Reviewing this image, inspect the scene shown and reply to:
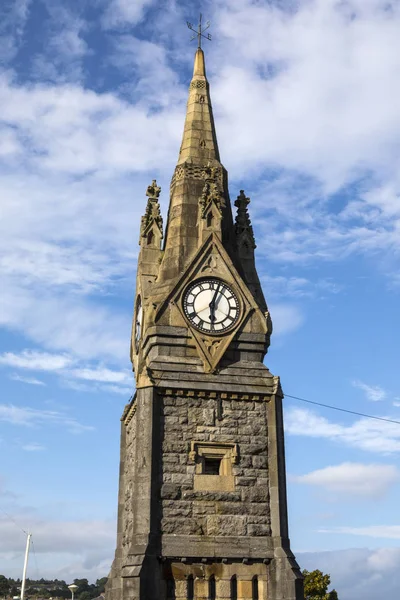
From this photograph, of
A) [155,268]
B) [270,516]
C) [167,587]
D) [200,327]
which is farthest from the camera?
[155,268]

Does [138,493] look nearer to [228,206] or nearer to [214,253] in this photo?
[214,253]

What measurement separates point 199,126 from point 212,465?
1280 centimetres

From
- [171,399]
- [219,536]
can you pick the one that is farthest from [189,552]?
[171,399]

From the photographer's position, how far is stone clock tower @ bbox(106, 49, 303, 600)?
2256cm

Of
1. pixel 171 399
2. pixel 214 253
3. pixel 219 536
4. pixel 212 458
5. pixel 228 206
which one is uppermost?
pixel 228 206

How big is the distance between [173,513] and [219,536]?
1.44 m

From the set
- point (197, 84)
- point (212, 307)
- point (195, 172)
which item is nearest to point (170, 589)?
point (212, 307)

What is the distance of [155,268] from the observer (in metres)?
27.8

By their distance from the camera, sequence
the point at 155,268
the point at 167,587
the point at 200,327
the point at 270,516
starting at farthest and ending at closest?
the point at 155,268 → the point at 200,327 → the point at 270,516 → the point at 167,587

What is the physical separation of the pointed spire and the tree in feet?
87.5

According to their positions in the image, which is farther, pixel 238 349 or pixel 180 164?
pixel 180 164

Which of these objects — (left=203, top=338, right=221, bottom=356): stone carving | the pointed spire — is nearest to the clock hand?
(left=203, top=338, right=221, bottom=356): stone carving

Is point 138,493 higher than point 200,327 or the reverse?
the reverse

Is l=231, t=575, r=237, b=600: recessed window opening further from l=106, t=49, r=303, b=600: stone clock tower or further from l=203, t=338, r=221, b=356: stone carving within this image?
l=203, t=338, r=221, b=356: stone carving
